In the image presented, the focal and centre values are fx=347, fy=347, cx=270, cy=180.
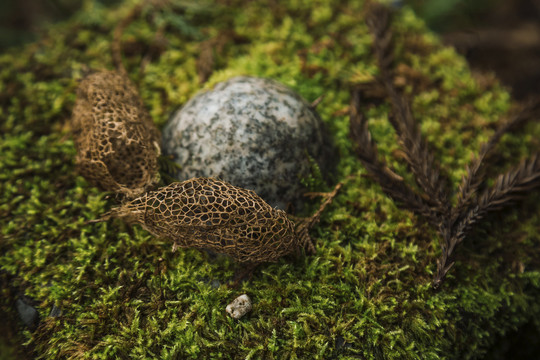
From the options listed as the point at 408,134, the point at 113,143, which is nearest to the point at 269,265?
the point at 113,143

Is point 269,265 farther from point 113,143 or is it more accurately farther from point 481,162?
point 481,162

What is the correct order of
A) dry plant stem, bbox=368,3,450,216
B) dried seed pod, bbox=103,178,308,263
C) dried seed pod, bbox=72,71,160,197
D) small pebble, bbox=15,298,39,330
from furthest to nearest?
1. dry plant stem, bbox=368,3,450,216
2. dried seed pod, bbox=72,71,160,197
3. small pebble, bbox=15,298,39,330
4. dried seed pod, bbox=103,178,308,263

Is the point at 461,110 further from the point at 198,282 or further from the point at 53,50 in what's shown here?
the point at 53,50

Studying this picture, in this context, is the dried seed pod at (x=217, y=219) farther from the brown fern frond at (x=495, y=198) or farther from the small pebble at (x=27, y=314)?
the brown fern frond at (x=495, y=198)

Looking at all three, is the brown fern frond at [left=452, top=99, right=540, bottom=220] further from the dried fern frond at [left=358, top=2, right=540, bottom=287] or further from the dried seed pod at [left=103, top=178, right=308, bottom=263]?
the dried seed pod at [left=103, top=178, right=308, bottom=263]

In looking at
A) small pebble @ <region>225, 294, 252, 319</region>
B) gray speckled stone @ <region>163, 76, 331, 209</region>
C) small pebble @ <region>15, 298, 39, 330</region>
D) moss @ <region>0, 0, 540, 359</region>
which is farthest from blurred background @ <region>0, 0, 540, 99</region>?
small pebble @ <region>225, 294, 252, 319</region>

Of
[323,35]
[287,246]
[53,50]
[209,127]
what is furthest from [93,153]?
[323,35]
